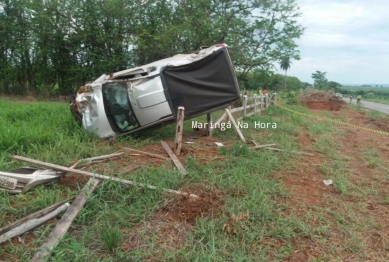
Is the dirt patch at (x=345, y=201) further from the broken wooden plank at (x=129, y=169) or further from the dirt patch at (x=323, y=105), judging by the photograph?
the dirt patch at (x=323, y=105)

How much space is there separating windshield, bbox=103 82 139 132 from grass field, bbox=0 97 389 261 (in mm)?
665

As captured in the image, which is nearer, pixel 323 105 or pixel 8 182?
pixel 8 182

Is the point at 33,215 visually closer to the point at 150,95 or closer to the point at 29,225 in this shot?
the point at 29,225

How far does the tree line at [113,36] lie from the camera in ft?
37.9

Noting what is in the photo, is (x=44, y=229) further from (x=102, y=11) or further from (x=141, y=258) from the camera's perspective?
(x=102, y=11)

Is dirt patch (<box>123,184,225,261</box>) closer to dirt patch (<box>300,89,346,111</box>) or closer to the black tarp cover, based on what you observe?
the black tarp cover

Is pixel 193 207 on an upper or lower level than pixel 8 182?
lower

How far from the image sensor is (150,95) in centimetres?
510

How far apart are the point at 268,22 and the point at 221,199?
1124 centimetres

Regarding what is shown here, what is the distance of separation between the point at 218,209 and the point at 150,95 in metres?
2.86

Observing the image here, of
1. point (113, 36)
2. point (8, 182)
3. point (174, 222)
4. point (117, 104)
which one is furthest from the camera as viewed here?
point (113, 36)

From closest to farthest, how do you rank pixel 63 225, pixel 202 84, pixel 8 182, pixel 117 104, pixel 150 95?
1. pixel 63 225
2. pixel 8 182
3. pixel 150 95
4. pixel 117 104
5. pixel 202 84

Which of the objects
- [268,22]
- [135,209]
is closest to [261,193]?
[135,209]

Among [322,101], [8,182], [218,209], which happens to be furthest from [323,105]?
[8,182]
